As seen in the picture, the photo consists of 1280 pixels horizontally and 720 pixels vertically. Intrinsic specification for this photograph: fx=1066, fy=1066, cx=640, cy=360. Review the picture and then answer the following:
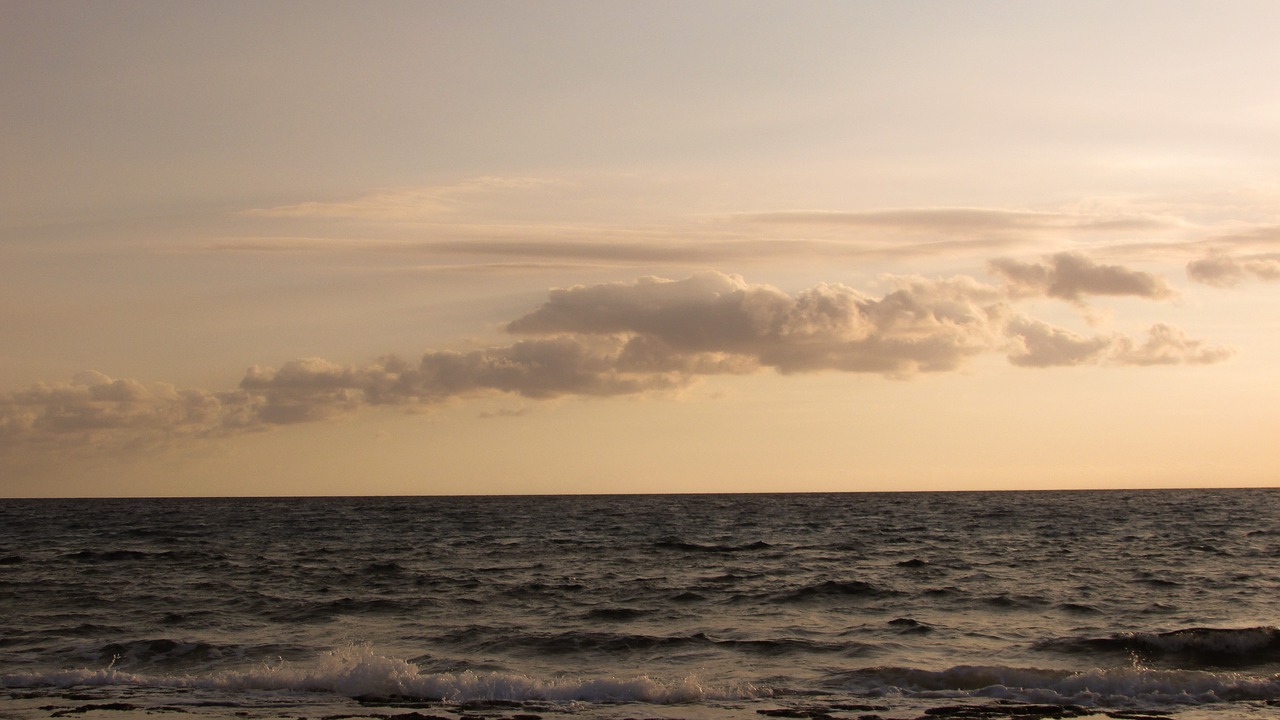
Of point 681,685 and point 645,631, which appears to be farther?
point 645,631

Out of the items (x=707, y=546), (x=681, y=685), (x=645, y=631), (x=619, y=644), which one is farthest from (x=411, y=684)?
(x=707, y=546)

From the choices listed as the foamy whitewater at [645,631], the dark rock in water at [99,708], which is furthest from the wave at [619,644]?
the dark rock in water at [99,708]

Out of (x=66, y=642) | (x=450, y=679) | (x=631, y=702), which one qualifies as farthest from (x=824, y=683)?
(x=66, y=642)

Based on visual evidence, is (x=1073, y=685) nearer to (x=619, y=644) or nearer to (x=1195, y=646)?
(x=1195, y=646)

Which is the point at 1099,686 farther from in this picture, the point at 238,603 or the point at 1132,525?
the point at 1132,525

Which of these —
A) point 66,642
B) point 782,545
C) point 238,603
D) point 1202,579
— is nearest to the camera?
point 66,642

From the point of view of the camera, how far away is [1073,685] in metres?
20.0

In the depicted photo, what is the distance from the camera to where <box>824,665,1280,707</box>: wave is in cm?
1920

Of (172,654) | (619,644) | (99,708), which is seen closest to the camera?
(99,708)

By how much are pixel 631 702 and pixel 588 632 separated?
23.9 ft

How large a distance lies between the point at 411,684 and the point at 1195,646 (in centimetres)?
1736

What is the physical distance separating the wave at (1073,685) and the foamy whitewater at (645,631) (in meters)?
0.07

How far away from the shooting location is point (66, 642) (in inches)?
992

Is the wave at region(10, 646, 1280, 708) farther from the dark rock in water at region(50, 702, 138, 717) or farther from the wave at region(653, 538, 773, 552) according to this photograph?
the wave at region(653, 538, 773, 552)
